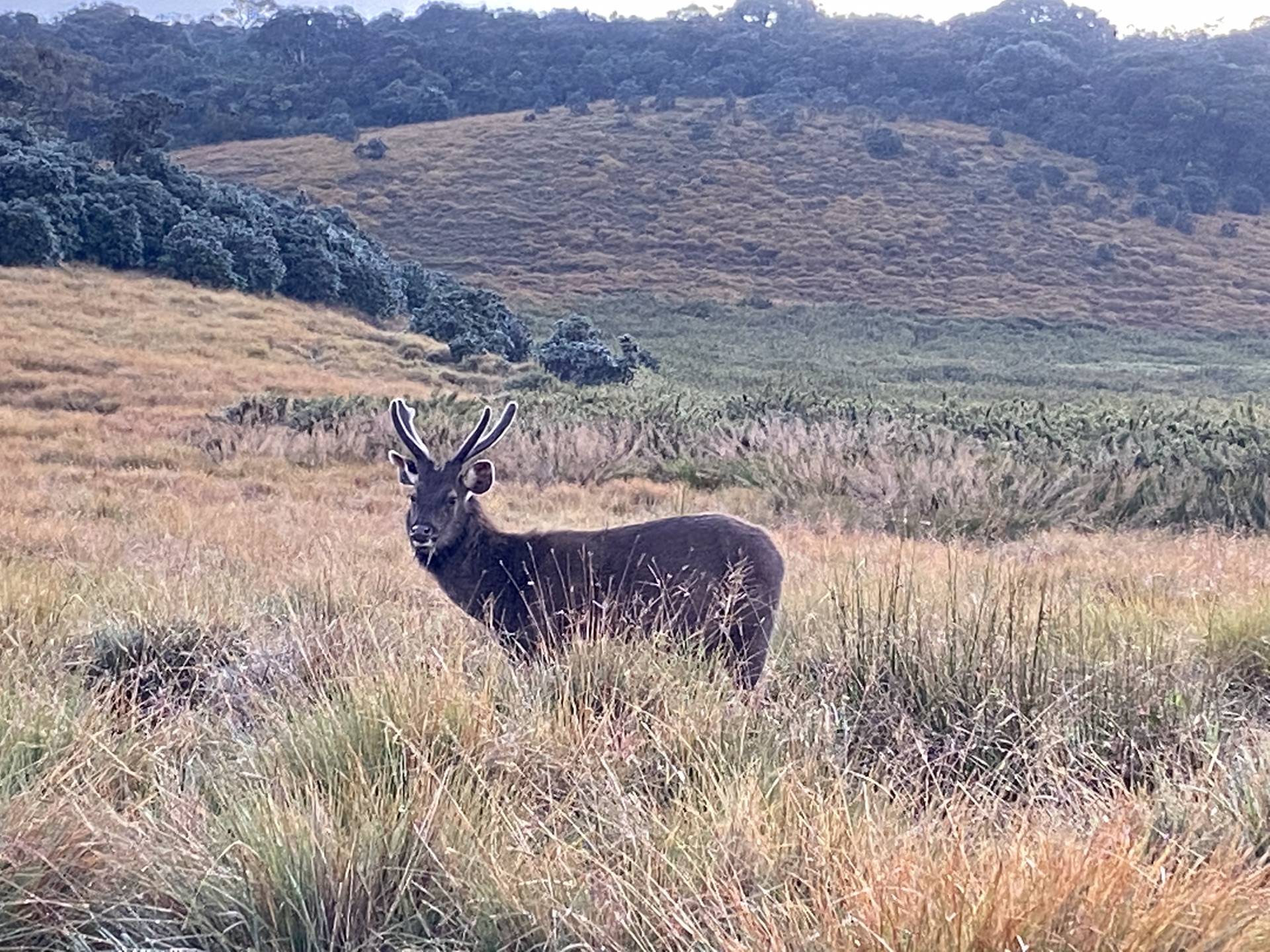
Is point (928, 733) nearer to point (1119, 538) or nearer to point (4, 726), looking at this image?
point (4, 726)

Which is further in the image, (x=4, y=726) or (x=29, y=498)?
(x=29, y=498)

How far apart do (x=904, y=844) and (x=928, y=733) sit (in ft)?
5.97

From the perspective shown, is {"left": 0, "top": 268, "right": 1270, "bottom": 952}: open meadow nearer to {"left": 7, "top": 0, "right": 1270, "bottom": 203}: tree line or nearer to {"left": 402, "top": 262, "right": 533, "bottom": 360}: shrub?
{"left": 402, "top": 262, "right": 533, "bottom": 360}: shrub

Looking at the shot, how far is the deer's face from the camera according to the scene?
21.9 ft

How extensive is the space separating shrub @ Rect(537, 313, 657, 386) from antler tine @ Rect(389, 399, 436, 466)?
26133 millimetres

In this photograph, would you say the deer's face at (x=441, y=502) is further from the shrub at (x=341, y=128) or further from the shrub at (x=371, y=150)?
the shrub at (x=341, y=128)

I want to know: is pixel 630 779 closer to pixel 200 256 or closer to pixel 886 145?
pixel 200 256

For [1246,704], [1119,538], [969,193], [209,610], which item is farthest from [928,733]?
[969,193]

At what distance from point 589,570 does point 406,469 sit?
1.64 m

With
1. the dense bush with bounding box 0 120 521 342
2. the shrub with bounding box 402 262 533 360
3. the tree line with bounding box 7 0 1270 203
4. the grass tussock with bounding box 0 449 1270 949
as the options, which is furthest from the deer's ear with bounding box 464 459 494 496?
the tree line with bounding box 7 0 1270 203

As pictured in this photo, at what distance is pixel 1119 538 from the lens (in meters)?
11.4

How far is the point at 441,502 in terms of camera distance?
6781mm

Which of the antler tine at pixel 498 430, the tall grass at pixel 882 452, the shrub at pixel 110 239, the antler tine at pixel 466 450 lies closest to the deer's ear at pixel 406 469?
the antler tine at pixel 466 450

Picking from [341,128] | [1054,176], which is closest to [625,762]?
[1054,176]
